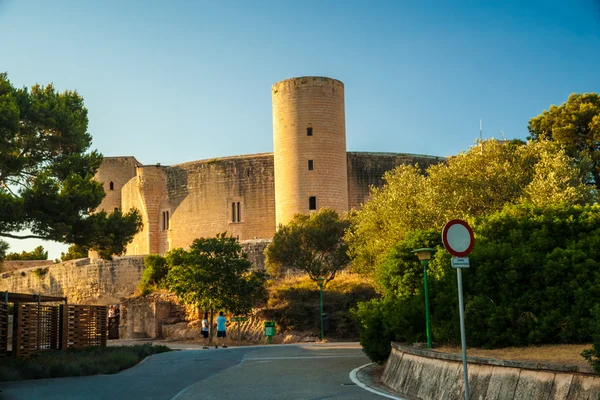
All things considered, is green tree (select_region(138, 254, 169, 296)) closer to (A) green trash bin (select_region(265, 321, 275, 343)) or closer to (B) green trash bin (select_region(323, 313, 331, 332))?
(A) green trash bin (select_region(265, 321, 275, 343))

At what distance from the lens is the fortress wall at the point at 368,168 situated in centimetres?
→ 4494

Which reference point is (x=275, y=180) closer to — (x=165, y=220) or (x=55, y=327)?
(x=165, y=220)

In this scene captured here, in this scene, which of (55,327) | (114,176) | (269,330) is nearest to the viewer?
(55,327)

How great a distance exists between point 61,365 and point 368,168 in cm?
3343

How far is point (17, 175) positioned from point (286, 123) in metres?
22.1

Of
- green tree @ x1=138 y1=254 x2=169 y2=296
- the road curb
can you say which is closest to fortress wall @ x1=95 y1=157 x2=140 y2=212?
green tree @ x1=138 y1=254 x2=169 y2=296

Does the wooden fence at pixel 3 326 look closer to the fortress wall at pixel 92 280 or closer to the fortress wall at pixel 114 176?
the fortress wall at pixel 92 280

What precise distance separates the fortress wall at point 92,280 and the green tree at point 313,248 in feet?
38.4

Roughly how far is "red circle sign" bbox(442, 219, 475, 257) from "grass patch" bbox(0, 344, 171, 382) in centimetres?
795

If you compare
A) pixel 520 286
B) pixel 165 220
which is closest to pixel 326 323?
pixel 520 286

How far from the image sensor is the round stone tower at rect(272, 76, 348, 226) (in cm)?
4225

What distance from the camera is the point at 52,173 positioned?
2350 centimetres

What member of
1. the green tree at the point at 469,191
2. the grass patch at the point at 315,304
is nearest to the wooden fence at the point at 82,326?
the green tree at the point at 469,191

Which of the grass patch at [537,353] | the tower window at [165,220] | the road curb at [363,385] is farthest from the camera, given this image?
the tower window at [165,220]
